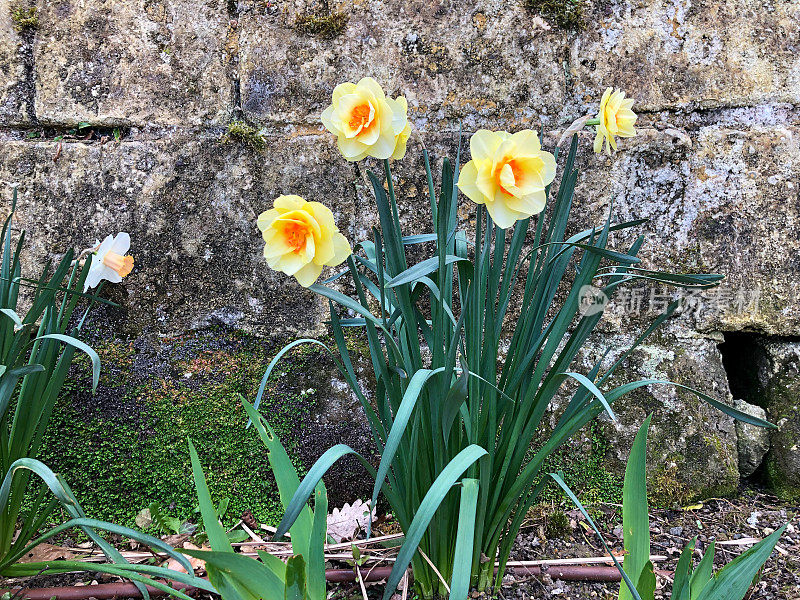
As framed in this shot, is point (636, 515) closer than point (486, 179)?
No

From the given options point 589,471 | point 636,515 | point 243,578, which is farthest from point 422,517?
point 589,471

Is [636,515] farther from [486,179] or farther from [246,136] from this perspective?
[246,136]

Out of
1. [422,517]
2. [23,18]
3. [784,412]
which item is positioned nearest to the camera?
[422,517]

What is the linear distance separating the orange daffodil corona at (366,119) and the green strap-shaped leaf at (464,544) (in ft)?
1.97

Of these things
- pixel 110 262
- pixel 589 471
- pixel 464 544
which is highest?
pixel 110 262

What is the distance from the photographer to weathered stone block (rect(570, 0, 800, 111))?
1757 millimetres

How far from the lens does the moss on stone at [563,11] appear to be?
1.74 meters

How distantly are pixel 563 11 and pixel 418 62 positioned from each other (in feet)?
1.47

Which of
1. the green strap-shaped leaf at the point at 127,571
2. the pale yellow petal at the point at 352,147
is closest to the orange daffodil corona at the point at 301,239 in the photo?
the pale yellow petal at the point at 352,147

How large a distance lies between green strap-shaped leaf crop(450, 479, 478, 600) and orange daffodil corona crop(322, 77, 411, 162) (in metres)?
0.60

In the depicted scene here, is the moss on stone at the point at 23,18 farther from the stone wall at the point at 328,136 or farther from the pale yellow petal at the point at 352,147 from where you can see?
the pale yellow petal at the point at 352,147

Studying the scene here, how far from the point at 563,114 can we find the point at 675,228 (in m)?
0.48

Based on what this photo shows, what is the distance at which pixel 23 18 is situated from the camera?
1731mm

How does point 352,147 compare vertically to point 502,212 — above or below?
above
